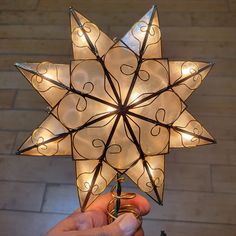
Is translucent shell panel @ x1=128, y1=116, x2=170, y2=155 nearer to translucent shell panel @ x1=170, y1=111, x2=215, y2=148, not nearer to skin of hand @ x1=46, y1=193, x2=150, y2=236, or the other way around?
translucent shell panel @ x1=170, y1=111, x2=215, y2=148

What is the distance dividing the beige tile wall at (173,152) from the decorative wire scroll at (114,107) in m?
0.63

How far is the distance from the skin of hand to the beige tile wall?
36 centimetres

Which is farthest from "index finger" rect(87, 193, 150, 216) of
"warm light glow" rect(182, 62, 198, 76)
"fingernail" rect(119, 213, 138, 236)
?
"warm light glow" rect(182, 62, 198, 76)

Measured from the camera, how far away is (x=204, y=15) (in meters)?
Answer: 1.55

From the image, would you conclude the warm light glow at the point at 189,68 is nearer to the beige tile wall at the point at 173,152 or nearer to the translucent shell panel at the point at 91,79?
the translucent shell panel at the point at 91,79

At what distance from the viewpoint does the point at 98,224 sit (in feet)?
2.35

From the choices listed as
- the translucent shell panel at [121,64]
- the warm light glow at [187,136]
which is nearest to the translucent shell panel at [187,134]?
the warm light glow at [187,136]

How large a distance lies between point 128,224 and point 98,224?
163 mm

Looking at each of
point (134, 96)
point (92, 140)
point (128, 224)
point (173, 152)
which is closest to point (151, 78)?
point (134, 96)

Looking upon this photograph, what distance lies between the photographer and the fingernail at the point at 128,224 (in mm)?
575

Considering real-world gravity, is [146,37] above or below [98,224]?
above

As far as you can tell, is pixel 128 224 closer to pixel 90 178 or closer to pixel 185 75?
pixel 90 178

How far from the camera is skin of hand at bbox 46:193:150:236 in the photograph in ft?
1.88

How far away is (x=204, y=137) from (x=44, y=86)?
30cm
